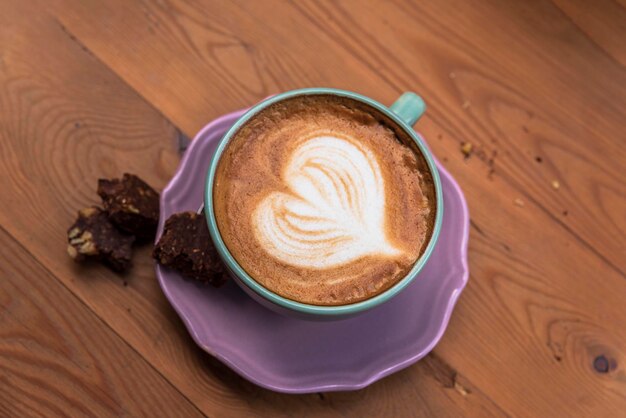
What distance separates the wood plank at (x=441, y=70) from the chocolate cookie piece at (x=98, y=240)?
0.21m

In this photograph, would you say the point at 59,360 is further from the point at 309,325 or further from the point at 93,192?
the point at 309,325

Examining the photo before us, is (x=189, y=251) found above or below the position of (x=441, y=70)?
below

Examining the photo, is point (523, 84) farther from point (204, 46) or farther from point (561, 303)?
point (204, 46)

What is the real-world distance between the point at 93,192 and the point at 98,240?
0.10 metres

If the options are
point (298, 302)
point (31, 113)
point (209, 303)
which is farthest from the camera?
point (31, 113)

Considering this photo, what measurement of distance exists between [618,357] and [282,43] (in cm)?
76

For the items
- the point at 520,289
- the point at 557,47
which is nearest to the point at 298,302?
the point at 520,289

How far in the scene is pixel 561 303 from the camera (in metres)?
1.06

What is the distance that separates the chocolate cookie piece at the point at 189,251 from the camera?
2.92 feet

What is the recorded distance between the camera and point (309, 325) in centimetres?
94

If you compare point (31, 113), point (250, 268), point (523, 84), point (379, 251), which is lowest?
point (31, 113)

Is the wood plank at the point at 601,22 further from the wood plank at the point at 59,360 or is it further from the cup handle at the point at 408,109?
the wood plank at the point at 59,360

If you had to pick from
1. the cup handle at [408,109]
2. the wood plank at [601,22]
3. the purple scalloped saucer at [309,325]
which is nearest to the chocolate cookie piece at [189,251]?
the purple scalloped saucer at [309,325]

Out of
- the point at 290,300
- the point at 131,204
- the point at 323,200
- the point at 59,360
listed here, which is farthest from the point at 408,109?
the point at 59,360
